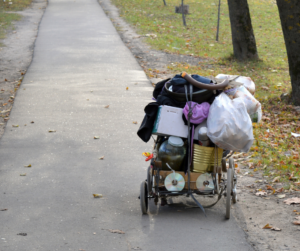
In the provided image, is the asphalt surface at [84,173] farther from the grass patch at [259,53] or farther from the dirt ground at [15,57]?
the grass patch at [259,53]

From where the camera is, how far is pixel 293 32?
9.11m

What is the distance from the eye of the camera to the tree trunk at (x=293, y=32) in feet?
29.5

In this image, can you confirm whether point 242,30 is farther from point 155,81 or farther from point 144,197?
point 144,197

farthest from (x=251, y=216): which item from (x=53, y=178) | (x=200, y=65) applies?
(x=200, y=65)

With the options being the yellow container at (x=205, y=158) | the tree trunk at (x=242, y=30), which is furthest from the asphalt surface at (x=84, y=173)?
the tree trunk at (x=242, y=30)


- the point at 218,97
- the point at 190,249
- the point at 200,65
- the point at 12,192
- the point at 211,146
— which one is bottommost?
Answer: the point at 200,65

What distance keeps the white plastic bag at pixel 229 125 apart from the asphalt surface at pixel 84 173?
870 millimetres

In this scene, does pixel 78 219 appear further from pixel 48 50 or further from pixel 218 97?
pixel 48 50

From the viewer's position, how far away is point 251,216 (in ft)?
16.0

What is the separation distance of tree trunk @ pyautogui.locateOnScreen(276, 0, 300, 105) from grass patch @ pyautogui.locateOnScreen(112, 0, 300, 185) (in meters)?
0.56

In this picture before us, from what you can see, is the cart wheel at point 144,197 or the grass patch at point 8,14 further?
the grass patch at point 8,14

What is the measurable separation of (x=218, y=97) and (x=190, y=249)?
1.65 metres

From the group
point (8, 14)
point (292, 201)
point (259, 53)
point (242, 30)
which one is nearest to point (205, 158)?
point (292, 201)

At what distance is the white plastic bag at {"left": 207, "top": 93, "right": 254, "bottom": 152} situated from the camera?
4.54 meters
